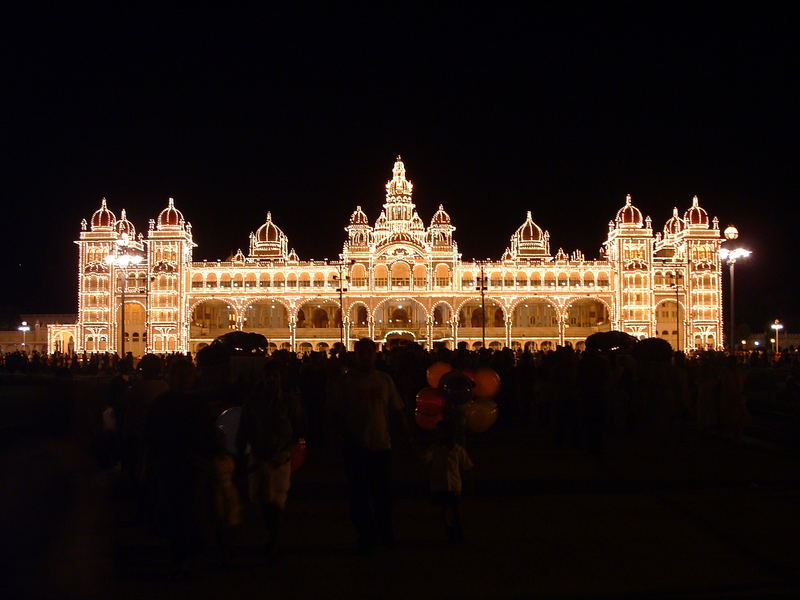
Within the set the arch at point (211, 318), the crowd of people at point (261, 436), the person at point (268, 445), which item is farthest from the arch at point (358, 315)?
the person at point (268, 445)

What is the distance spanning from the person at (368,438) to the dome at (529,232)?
2997 inches

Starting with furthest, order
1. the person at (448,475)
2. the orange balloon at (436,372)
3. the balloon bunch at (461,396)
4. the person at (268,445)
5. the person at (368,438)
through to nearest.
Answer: the orange balloon at (436,372) → the balloon bunch at (461,396) → the person at (448,475) → the person at (368,438) → the person at (268,445)

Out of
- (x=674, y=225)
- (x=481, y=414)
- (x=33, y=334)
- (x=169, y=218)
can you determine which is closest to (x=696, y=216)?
(x=674, y=225)

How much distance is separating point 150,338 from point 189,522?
226ft

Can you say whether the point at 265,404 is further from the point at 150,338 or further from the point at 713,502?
the point at 150,338

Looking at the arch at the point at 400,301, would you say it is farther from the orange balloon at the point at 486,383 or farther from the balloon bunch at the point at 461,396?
the orange balloon at the point at 486,383

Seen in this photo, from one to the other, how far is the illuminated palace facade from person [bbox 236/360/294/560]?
63836mm

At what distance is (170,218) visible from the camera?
253 feet

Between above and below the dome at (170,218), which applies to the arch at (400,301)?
below

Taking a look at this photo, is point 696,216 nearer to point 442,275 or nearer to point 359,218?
point 442,275

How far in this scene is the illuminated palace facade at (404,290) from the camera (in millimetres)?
74312

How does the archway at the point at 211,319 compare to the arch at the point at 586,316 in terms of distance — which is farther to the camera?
the archway at the point at 211,319

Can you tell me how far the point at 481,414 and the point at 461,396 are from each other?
383cm

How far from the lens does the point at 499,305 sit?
75625mm
